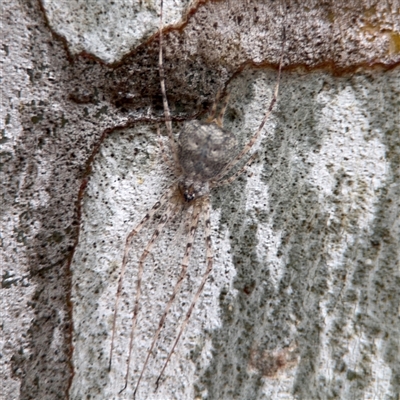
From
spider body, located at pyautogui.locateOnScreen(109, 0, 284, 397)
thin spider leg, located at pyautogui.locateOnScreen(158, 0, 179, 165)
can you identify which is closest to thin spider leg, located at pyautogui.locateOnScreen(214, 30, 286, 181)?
spider body, located at pyautogui.locateOnScreen(109, 0, 284, 397)

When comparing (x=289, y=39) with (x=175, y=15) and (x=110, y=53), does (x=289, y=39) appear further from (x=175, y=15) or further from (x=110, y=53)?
(x=110, y=53)

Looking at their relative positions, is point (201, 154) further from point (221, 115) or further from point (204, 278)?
point (204, 278)

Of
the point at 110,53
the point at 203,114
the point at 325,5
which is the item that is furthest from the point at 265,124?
the point at 110,53

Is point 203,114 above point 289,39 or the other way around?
the other way around

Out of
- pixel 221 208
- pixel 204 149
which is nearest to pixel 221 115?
pixel 204 149

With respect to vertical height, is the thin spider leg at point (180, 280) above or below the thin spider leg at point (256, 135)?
below

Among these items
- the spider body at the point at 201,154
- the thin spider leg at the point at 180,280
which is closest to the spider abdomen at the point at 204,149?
the spider body at the point at 201,154

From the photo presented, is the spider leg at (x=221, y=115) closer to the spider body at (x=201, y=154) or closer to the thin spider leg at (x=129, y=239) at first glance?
the spider body at (x=201, y=154)

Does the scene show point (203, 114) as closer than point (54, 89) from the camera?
No
